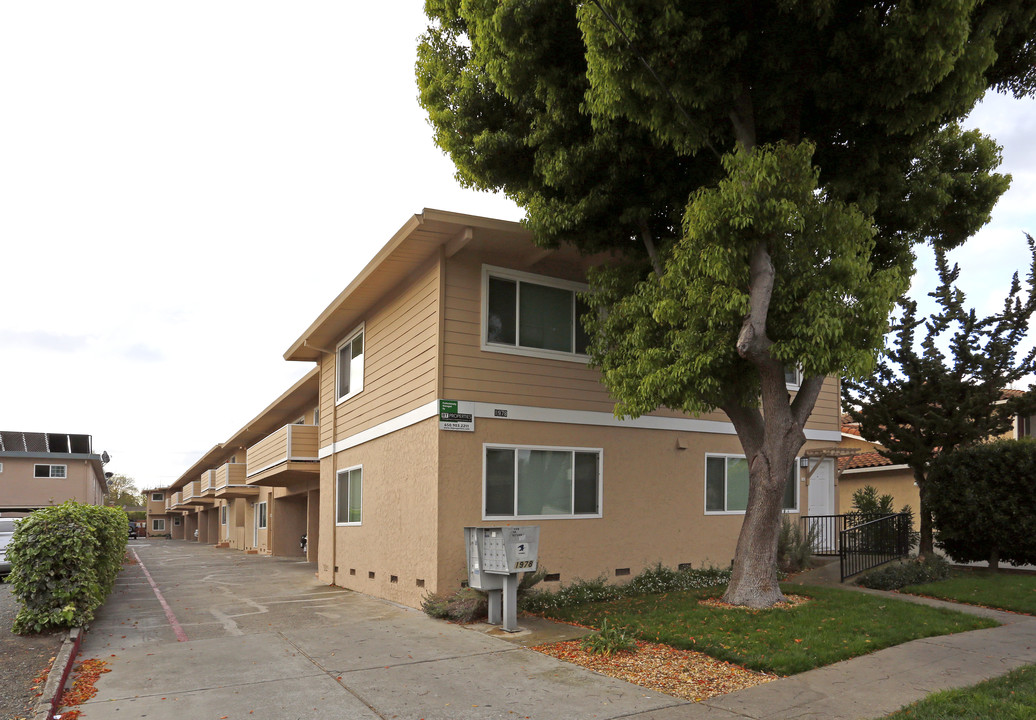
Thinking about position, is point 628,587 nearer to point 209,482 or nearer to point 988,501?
point 988,501

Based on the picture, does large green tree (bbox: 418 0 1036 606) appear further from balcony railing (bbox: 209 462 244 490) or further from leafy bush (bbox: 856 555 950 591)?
balcony railing (bbox: 209 462 244 490)

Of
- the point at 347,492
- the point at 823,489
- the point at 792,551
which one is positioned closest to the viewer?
the point at 792,551

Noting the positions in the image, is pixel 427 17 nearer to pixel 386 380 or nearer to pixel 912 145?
pixel 386 380

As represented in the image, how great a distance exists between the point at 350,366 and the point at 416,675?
10.6 meters

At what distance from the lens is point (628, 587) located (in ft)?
42.8

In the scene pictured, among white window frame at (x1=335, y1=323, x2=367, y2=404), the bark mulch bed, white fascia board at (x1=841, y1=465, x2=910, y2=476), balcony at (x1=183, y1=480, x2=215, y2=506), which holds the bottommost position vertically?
balcony at (x1=183, y1=480, x2=215, y2=506)

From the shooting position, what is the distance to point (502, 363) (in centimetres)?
1278

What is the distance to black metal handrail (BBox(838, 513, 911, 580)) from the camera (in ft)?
44.9

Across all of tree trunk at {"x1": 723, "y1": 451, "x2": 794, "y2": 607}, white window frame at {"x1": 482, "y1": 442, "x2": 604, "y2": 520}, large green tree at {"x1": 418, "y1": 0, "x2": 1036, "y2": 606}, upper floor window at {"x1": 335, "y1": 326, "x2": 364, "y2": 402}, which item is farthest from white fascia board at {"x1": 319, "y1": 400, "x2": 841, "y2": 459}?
tree trunk at {"x1": 723, "y1": 451, "x2": 794, "y2": 607}

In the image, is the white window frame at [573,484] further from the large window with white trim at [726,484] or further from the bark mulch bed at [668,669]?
the bark mulch bed at [668,669]

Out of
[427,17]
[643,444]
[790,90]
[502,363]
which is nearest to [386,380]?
[502,363]

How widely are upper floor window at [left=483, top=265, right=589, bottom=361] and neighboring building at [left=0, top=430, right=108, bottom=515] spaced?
4099 centimetres

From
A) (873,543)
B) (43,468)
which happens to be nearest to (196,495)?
(43,468)

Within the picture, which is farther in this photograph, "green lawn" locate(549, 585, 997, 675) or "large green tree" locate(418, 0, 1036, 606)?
"large green tree" locate(418, 0, 1036, 606)
